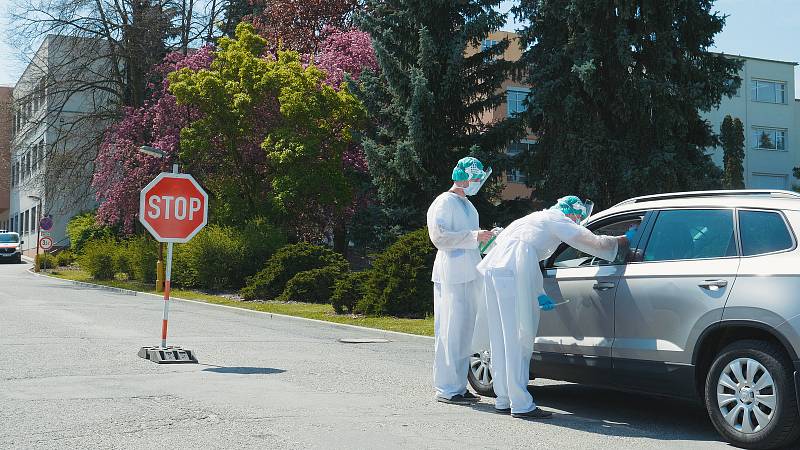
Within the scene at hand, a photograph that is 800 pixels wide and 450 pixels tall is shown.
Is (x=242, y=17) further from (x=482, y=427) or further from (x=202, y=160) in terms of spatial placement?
(x=482, y=427)

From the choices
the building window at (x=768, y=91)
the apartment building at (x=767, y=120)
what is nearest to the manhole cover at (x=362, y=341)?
the apartment building at (x=767, y=120)

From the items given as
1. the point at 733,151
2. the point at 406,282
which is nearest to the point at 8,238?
the point at 733,151

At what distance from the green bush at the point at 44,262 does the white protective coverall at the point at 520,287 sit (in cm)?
4050

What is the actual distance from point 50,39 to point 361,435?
36855mm

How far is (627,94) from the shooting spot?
26984 mm

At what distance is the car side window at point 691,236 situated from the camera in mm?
6578

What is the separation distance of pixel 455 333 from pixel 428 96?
19.6 metres

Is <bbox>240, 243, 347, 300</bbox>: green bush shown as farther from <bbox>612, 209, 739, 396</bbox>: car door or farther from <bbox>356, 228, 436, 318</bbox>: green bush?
<bbox>612, 209, 739, 396</bbox>: car door

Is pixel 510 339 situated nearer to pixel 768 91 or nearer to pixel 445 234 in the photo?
pixel 445 234

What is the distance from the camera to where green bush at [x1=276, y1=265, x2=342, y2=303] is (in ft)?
75.0

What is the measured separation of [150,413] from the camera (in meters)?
7.16

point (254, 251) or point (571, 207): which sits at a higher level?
point (254, 251)

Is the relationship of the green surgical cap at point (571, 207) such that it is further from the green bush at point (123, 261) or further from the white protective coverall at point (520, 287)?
the green bush at point (123, 261)

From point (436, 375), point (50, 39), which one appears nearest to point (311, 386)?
point (436, 375)
